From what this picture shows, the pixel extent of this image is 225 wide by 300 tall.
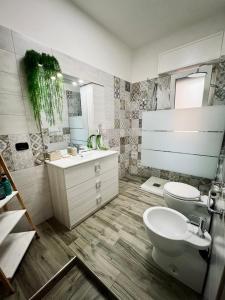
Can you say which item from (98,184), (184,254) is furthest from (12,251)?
(184,254)

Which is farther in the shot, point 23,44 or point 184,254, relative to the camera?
point 23,44

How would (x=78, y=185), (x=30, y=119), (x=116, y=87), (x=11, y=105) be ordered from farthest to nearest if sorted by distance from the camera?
(x=116, y=87), (x=78, y=185), (x=30, y=119), (x=11, y=105)

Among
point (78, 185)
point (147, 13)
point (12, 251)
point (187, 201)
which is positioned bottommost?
point (12, 251)

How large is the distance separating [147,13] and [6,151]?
241cm

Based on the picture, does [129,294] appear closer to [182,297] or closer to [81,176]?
[182,297]

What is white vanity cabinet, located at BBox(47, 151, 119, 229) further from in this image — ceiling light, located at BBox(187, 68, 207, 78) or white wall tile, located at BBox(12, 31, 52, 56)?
ceiling light, located at BBox(187, 68, 207, 78)

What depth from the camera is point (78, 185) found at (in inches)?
60.0

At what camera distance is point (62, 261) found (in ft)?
3.92

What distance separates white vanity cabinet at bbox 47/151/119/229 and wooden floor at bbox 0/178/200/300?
0.15m

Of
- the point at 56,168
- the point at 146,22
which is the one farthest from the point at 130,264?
the point at 146,22

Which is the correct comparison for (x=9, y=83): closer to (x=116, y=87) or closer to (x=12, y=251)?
(x=12, y=251)

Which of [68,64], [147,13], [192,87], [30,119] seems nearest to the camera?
[30,119]

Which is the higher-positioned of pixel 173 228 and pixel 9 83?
pixel 9 83

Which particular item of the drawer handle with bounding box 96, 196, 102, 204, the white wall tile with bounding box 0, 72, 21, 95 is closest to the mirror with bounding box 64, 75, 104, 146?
the white wall tile with bounding box 0, 72, 21, 95
